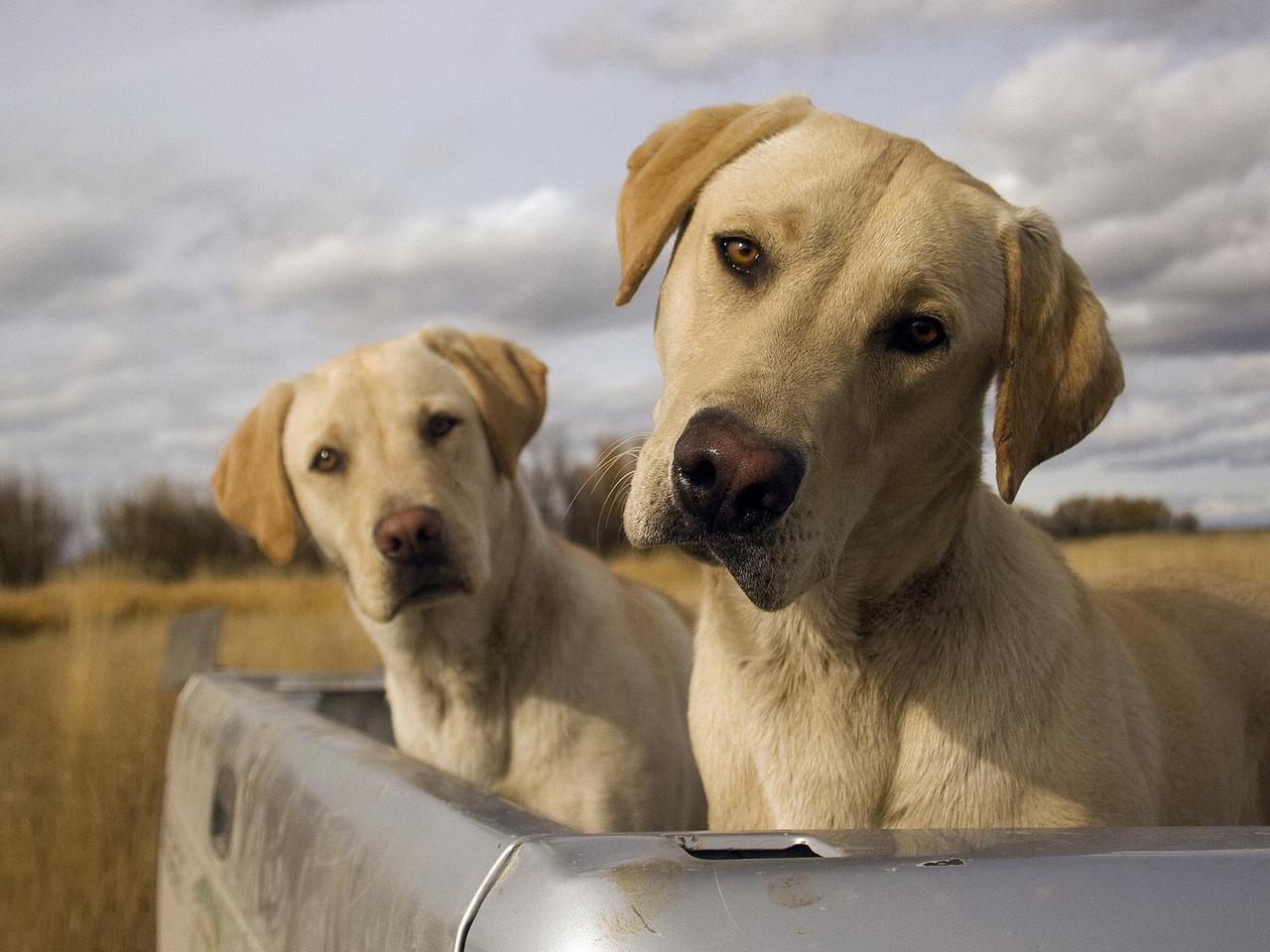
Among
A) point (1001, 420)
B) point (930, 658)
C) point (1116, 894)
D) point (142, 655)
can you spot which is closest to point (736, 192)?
point (1001, 420)

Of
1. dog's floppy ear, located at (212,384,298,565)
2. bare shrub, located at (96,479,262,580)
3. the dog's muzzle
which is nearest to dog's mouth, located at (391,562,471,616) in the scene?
the dog's muzzle

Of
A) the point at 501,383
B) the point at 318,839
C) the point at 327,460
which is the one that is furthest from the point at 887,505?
the point at 327,460

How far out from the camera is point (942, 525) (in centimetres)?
214

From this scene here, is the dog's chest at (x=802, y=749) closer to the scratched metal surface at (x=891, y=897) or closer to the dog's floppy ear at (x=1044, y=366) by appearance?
the dog's floppy ear at (x=1044, y=366)

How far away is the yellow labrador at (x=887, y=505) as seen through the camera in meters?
1.93

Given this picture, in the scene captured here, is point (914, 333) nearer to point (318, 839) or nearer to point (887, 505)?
point (887, 505)

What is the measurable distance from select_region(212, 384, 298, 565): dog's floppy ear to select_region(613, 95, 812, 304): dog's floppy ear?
5.80 feet

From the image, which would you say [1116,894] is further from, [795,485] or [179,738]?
[179,738]

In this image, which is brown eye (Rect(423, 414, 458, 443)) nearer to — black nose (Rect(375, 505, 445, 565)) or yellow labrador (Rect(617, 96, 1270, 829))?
black nose (Rect(375, 505, 445, 565))

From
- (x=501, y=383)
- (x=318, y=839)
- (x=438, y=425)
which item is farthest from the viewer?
(x=501, y=383)

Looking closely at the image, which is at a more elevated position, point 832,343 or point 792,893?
point 832,343

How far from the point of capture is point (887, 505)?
209cm

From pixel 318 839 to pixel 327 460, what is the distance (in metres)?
1.86

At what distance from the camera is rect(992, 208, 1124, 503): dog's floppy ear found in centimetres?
210
